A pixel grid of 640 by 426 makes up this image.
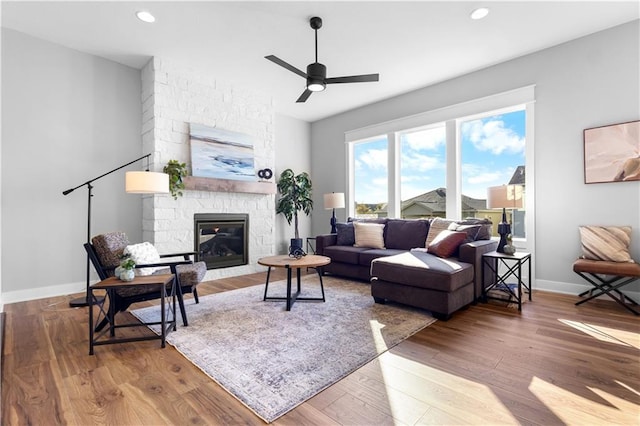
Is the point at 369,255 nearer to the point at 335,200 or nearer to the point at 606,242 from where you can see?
the point at 335,200

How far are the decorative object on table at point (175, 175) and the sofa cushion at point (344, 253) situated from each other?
232 cm

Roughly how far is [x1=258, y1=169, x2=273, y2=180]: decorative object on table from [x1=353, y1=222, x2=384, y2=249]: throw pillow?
181cm

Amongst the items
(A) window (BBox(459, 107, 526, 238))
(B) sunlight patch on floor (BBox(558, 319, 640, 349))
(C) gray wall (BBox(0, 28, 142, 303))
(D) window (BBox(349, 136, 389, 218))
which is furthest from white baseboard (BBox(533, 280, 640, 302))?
(C) gray wall (BBox(0, 28, 142, 303))

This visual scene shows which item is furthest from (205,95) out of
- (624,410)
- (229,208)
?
(624,410)

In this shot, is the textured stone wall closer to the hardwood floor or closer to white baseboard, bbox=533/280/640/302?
the hardwood floor

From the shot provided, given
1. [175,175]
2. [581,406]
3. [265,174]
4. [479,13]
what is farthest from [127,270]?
[479,13]

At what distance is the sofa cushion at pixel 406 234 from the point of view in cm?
437

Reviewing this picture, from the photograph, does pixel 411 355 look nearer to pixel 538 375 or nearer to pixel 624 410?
pixel 538 375

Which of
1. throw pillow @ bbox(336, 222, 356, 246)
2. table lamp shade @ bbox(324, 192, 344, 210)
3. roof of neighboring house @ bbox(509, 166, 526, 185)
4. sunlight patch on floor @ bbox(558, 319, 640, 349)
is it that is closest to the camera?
sunlight patch on floor @ bbox(558, 319, 640, 349)

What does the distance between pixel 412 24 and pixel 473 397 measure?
3463 mm

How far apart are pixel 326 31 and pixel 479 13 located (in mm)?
1588

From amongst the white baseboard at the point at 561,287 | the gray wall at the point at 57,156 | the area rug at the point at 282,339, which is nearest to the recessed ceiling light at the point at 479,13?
the area rug at the point at 282,339

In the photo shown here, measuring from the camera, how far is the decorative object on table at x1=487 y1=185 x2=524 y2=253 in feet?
10.9

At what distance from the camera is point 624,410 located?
4.97 feet
